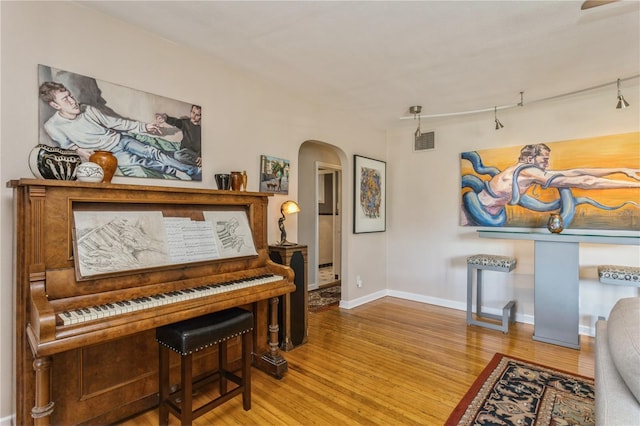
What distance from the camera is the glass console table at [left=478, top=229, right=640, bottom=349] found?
10.1ft

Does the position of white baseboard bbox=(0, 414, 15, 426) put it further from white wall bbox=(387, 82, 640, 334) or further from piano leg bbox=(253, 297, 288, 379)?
white wall bbox=(387, 82, 640, 334)

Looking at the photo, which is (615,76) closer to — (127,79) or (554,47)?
(554,47)

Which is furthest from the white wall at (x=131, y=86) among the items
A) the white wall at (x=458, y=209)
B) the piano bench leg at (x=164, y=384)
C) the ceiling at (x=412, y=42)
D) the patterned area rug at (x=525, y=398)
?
the patterned area rug at (x=525, y=398)

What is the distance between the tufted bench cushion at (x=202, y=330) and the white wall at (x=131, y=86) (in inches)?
34.2

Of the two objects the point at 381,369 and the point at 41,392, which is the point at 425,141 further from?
the point at 41,392

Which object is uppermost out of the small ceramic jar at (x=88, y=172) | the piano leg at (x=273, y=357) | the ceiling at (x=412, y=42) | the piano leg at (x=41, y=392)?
the ceiling at (x=412, y=42)

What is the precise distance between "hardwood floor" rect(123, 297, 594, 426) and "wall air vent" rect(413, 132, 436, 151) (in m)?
2.28

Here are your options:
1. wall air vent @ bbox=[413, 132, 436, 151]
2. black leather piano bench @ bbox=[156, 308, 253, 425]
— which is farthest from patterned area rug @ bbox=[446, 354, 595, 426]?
wall air vent @ bbox=[413, 132, 436, 151]

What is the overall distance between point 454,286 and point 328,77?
313cm

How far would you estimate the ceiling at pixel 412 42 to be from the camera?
2.01 m

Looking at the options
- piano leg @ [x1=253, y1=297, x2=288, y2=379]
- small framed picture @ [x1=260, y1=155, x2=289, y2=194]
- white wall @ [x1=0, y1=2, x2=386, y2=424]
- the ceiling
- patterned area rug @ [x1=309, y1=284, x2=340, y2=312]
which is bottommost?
patterned area rug @ [x1=309, y1=284, x2=340, y2=312]

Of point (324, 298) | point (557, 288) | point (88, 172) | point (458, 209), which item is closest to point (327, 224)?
point (324, 298)

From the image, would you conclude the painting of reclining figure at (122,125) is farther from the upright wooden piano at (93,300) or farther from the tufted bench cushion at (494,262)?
the tufted bench cushion at (494,262)

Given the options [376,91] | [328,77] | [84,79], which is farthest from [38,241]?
[376,91]
